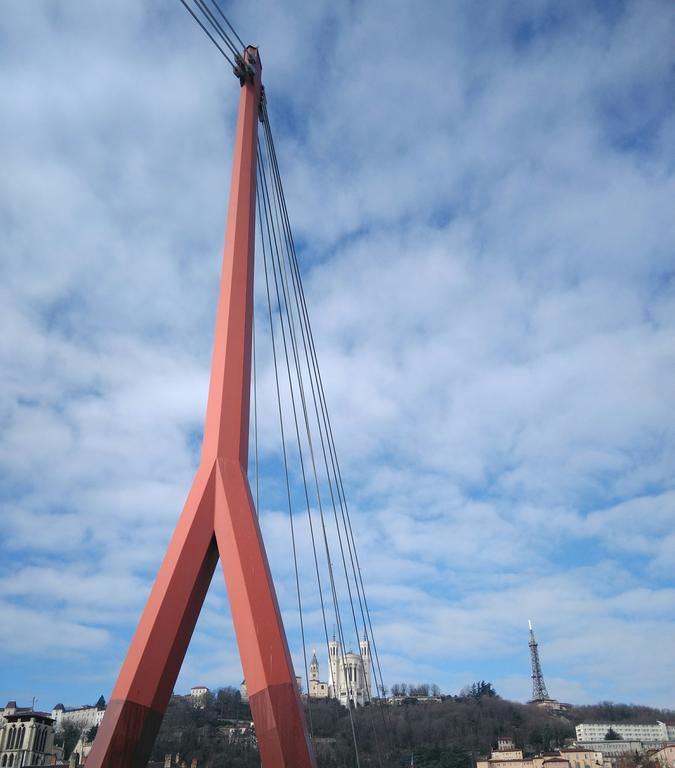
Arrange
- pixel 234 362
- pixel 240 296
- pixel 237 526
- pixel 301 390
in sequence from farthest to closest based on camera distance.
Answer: pixel 301 390, pixel 240 296, pixel 234 362, pixel 237 526

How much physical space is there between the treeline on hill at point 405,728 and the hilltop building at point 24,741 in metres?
7.41

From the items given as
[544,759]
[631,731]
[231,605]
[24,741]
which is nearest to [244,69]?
[231,605]

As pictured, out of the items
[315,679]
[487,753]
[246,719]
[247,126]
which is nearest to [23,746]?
[246,719]

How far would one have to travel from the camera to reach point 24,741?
4244 cm

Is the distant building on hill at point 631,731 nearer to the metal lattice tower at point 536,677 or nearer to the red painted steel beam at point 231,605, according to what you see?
the metal lattice tower at point 536,677

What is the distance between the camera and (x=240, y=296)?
815 centimetres

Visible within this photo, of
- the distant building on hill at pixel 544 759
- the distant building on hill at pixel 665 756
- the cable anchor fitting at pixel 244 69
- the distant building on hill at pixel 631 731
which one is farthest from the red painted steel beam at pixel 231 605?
A: the distant building on hill at pixel 631 731

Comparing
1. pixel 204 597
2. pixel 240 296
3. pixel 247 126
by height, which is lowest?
pixel 204 597

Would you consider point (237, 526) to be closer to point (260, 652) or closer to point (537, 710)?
point (260, 652)

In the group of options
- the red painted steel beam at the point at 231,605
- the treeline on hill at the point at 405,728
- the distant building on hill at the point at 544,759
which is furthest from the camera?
the distant building on hill at the point at 544,759

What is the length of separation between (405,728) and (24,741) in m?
28.2

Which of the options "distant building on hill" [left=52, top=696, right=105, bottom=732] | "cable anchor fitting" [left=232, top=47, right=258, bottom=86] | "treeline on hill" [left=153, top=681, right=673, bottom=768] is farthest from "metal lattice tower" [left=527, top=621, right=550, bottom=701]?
"cable anchor fitting" [left=232, top=47, right=258, bottom=86]

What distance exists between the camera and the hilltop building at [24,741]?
137 feet

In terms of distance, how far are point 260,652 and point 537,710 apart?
79.2 metres
